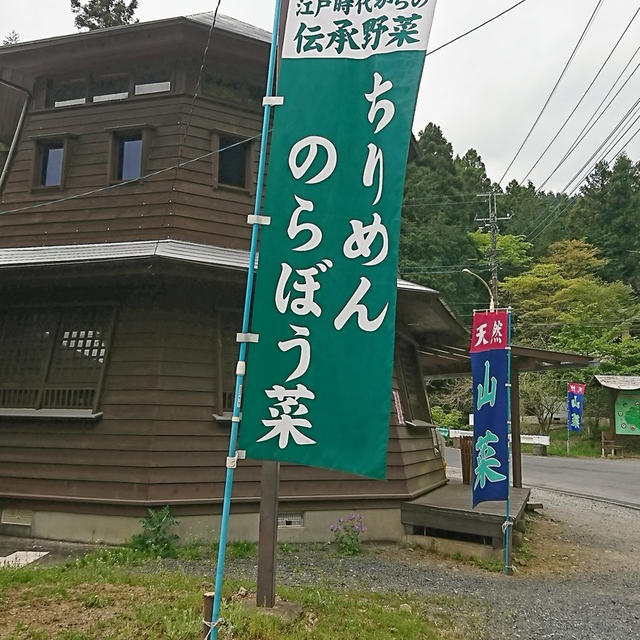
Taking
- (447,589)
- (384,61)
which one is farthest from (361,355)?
(447,589)

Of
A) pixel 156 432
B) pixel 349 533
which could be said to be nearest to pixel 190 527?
pixel 156 432

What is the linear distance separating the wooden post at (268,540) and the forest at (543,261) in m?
28.3

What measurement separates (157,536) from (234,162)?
19.3ft

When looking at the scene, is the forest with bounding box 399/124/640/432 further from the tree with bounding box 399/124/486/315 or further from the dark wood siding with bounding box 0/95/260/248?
the dark wood siding with bounding box 0/95/260/248

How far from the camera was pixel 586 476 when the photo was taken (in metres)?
18.1

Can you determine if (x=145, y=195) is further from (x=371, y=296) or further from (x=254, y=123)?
(x=371, y=296)

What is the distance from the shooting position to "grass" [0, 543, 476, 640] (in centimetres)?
360

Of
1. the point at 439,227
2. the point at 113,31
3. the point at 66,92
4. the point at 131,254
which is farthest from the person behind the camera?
the point at 439,227

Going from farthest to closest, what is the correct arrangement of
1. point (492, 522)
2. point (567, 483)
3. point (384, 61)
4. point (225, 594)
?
point (567, 483)
point (492, 522)
point (225, 594)
point (384, 61)

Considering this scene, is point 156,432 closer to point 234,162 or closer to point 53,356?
point 53,356

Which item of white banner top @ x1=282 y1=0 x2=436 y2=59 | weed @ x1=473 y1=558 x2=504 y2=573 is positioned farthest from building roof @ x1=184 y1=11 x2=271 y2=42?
weed @ x1=473 y1=558 x2=504 y2=573

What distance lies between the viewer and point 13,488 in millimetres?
7645

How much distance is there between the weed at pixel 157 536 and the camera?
269 inches

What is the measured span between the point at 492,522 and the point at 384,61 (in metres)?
6.06
